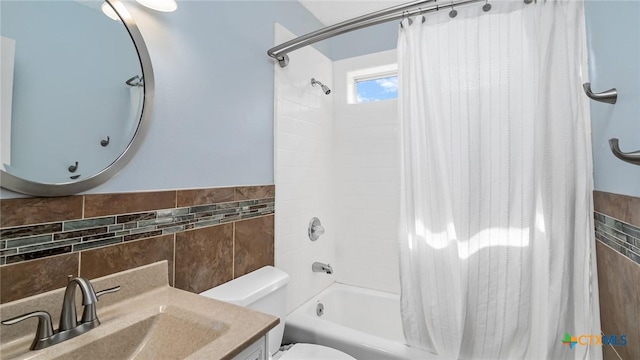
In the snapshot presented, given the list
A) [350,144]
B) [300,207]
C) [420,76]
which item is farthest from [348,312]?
[420,76]

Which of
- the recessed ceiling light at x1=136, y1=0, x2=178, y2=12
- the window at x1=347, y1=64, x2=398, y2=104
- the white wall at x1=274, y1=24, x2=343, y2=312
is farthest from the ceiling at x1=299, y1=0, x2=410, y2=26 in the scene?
the recessed ceiling light at x1=136, y1=0, x2=178, y2=12

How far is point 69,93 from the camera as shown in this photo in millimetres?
866

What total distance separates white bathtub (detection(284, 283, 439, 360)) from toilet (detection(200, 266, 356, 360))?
0.38 feet

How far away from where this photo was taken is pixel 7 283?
736 millimetres

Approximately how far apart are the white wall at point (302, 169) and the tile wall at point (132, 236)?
0.25 metres

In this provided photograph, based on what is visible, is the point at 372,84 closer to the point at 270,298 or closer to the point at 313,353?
the point at 270,298

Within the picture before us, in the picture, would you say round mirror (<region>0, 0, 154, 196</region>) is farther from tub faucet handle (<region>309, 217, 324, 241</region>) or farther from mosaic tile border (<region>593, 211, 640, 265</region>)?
mosaic tile border (<region>593, 211, 640, 265</region>)

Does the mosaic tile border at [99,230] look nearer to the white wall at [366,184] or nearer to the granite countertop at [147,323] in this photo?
the granite countertop at [147,323]

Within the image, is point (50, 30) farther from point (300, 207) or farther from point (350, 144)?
point (350, 144)

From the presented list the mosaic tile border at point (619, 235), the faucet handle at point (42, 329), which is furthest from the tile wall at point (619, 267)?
the faucet handle at point (42, 329)

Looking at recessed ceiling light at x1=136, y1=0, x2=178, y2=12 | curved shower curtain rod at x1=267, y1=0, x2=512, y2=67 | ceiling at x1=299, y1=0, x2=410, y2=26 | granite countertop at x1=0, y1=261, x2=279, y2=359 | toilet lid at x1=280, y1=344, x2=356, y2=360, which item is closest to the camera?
granite countertop at x1=0, y1=261, x2=279, y2=359

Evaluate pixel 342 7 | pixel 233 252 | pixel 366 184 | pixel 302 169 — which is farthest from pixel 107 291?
pixel 342 7

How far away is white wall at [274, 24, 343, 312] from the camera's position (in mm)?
1771

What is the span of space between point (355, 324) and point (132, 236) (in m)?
1.80
